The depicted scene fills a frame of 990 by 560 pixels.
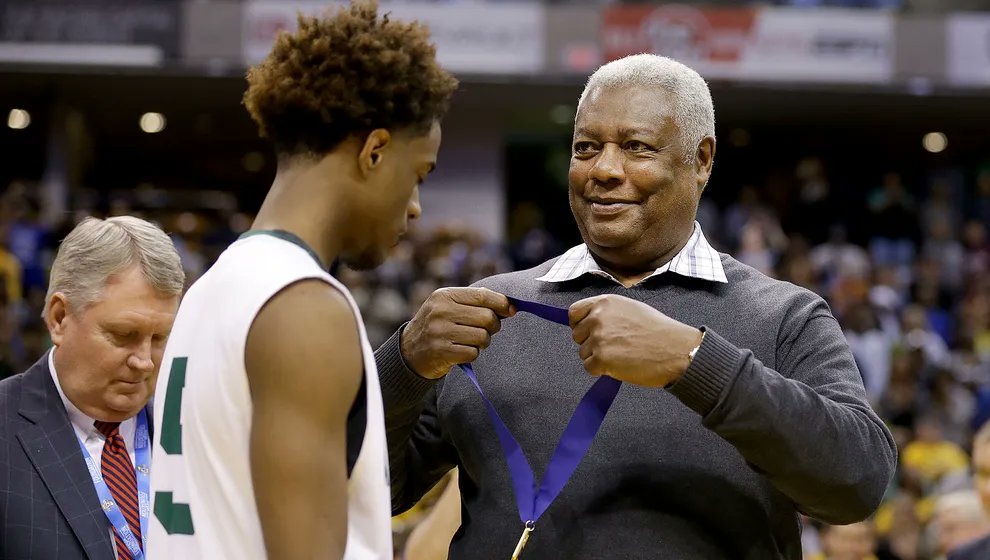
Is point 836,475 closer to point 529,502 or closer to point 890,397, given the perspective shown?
point 529,502

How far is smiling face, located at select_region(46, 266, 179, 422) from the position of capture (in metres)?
2.55

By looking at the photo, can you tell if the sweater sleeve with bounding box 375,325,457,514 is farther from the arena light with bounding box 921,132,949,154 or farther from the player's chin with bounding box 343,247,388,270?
the arena light with bounding box 921,132,949,154

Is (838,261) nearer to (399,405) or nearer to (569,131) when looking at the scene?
(569,131)

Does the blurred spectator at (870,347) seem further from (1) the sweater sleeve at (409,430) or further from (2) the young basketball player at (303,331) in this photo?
(2) the young basketball player at (303,331)

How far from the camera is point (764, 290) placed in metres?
2.57

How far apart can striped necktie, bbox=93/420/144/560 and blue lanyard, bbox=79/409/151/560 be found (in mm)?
10

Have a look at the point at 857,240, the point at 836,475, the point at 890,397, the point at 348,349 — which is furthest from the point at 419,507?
the point at 857,240

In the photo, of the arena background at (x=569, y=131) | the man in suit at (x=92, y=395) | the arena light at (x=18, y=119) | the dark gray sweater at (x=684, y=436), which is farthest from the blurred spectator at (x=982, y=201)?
the man in suit at (x=92, y=395)

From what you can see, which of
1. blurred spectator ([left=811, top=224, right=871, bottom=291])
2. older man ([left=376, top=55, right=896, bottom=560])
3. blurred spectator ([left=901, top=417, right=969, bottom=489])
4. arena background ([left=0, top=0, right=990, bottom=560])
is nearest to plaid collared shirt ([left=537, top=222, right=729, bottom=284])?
older man ([left=376, top=55, right=896, bottom=560])

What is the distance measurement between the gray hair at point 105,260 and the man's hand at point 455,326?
62 cm

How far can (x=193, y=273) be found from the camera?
9.72 meters

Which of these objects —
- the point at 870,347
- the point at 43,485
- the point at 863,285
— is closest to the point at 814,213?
the point at 863,285

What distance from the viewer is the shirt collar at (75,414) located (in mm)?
2588

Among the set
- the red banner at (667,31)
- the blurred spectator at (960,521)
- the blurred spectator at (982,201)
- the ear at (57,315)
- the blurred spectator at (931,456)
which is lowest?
the blurred spectator at (931,456)
